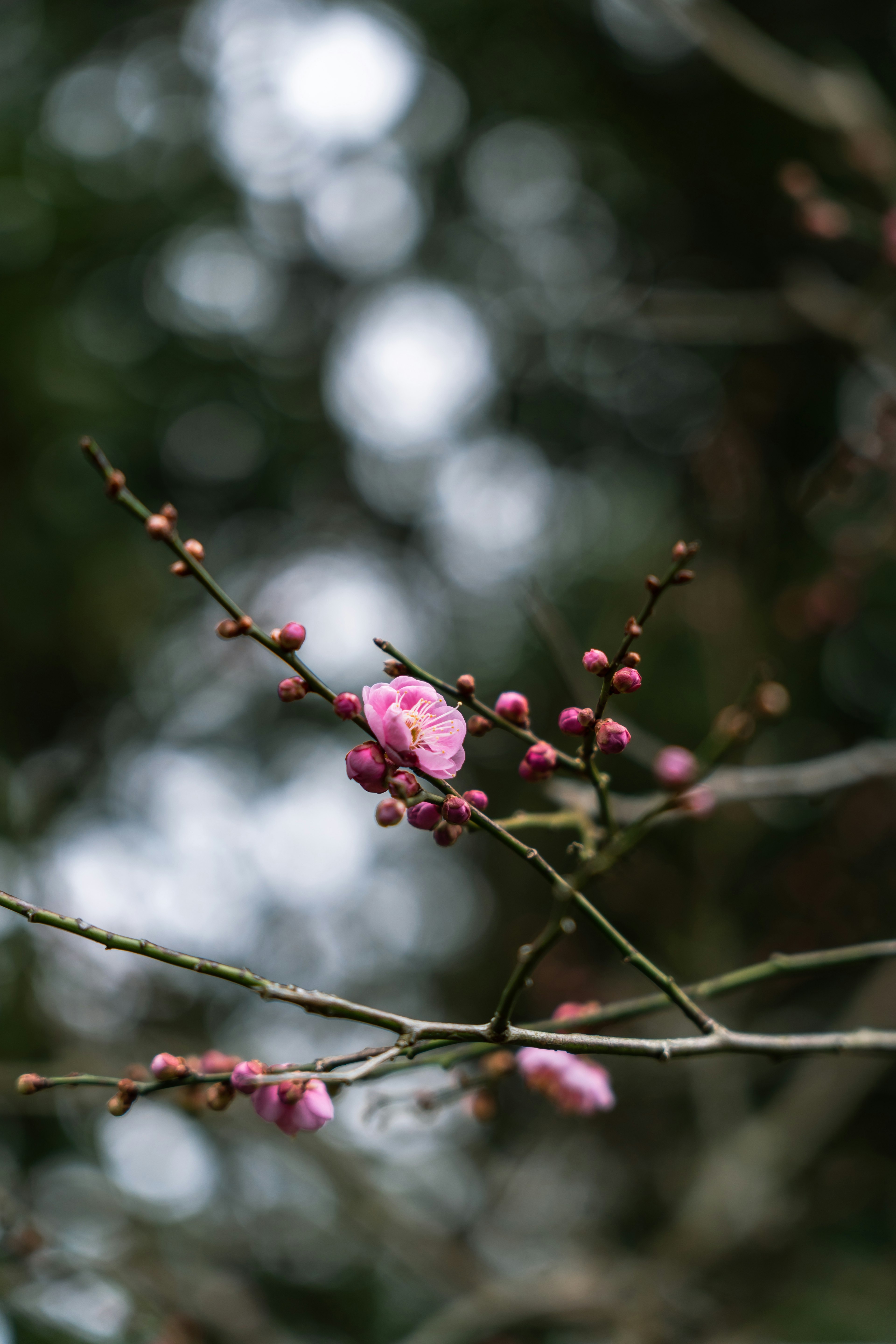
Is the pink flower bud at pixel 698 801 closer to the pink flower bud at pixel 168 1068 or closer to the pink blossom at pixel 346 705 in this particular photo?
the pink blossom at pixel 346 705

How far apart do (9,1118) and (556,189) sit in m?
6.80

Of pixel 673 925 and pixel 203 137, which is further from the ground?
pixel 203 137

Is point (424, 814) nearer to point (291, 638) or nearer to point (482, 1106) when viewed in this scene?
point (291, 638)

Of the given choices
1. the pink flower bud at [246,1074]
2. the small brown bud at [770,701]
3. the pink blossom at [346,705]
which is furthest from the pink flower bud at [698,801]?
the pink flower bud at [246,1074]

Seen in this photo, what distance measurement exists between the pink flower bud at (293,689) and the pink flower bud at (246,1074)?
0.35 metres

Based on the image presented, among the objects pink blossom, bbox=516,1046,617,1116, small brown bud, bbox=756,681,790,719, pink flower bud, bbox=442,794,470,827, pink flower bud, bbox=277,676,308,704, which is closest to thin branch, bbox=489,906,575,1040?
pink flower bud, bbox=442,794,470,827

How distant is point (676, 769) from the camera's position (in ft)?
3.44

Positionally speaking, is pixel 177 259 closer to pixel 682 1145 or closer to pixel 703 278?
pixel 703 278

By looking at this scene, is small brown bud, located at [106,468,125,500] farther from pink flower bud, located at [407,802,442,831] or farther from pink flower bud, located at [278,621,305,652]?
pink flower bud, located at [407,802,442,831]

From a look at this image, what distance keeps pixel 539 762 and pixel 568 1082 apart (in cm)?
61

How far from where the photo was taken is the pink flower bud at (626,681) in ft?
2.85

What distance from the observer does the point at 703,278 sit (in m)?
5.45

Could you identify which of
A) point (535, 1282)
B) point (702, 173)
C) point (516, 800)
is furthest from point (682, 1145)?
point (702, 173)

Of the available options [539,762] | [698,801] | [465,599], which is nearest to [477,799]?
[539,762]
